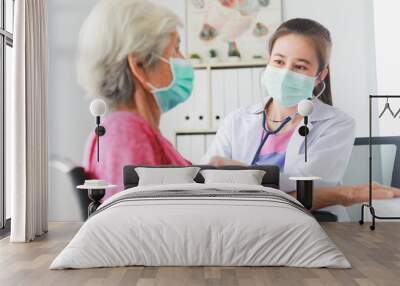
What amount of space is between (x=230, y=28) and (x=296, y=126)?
1451mm

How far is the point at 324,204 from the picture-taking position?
6.45 meters

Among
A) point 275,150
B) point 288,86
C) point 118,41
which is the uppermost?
point 118,41

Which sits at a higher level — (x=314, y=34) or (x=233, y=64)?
(x=314, y=34)

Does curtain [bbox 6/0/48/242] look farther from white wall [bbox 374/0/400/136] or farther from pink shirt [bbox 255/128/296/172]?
white wall [bbox 374/0/400/136]

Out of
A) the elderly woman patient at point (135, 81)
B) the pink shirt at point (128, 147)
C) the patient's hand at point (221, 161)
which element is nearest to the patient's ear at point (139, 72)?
the elderly woman patient at point (135, 81)

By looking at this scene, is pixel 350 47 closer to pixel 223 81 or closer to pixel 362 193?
pixel 223 81

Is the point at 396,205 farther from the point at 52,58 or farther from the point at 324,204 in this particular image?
the point at 52,58

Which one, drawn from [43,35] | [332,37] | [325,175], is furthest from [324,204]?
[43,35]

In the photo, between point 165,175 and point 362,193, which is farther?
point 362,193

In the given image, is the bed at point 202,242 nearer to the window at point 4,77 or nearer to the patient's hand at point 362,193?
the window at point 4,77

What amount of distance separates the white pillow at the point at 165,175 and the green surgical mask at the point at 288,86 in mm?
1407

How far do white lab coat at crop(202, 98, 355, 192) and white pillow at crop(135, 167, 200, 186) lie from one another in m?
0.59

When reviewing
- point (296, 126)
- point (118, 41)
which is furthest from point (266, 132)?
point (118, 41)

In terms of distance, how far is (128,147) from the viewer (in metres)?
6.58
